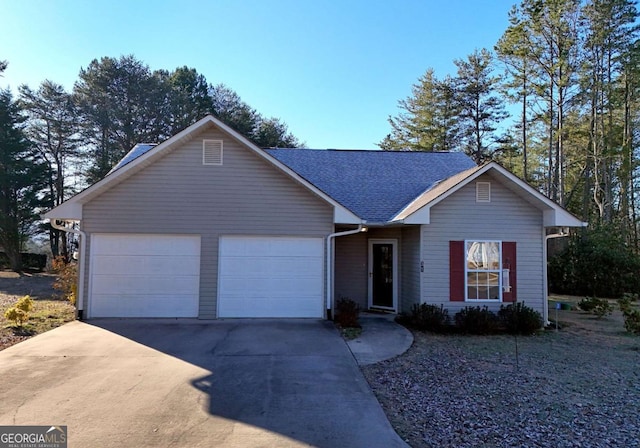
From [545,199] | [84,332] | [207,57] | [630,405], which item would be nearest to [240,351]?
[84,332]

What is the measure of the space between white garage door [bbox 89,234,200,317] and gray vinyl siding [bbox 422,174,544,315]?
19.8 ft

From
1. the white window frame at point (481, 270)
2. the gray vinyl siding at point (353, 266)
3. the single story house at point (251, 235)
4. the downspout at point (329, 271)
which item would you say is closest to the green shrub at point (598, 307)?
the single story house at point (251, 235)

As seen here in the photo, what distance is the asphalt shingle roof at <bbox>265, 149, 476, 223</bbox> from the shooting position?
1191 centimetres

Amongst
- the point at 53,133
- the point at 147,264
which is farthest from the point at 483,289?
the point at 53,133

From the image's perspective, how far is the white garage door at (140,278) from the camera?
957cm

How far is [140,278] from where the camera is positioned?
31.6ft

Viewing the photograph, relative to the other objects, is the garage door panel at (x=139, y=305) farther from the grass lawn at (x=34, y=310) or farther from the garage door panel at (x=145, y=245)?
the garage door panel at (x=145, y=245)

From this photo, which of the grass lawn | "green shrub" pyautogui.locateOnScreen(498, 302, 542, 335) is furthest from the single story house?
the grass lawn

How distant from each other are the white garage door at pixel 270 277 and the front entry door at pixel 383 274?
259 centimetres

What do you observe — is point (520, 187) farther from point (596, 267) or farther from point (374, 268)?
point (596, 267)

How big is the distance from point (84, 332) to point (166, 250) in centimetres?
251

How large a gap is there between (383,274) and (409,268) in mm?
1256

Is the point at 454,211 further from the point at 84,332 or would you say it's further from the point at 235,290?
the point at 84,332

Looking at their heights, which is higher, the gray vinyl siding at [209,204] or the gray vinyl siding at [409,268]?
the gray vinyl siding at [209,204]
